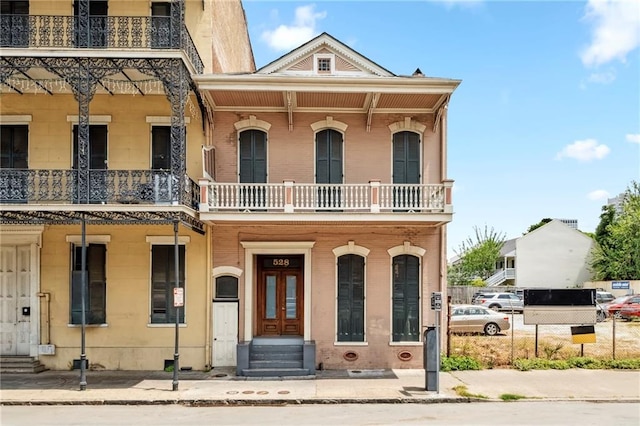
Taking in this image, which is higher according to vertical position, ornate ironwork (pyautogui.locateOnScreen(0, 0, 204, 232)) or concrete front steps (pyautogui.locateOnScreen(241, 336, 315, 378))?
ornate ironwork (pyautogui.locateOnScreen(0, 0, 204, 232))

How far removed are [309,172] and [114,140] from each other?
571 centimetres

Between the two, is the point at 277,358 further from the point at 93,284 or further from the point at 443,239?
the point at 443,239

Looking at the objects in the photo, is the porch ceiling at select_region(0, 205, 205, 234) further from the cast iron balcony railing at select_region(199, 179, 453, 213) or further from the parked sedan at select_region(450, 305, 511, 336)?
the parked sedan at select_region(450, 305, 511, 336)

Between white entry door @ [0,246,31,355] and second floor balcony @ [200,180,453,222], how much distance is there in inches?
227

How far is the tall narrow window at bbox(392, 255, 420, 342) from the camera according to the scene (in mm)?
14727

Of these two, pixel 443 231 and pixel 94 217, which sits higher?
pixel 94 217

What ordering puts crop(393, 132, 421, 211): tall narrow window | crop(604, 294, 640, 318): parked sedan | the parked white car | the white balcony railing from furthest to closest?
the white balcony railing → the parked white car → crop(604, 294, 640, 318): parked sedan → crop(393, 132, 421, 211): tall narrow window

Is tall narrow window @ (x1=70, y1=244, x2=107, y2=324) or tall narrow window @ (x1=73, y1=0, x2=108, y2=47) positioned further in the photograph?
tall narrow window @ (x1=70, y1=244, x2=107, y2=324)

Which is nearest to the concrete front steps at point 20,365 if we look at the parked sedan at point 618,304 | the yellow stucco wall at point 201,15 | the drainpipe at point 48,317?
the drainpipe at point 48,317

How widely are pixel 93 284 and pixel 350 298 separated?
24.3 feet

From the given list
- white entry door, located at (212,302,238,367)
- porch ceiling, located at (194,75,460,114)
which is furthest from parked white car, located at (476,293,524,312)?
white entry door, located at (212,302,238,367)

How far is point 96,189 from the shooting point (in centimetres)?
1256

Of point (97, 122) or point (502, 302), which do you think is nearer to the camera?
point (97, 122)

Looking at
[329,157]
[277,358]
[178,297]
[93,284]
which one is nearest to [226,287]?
[178,297]
